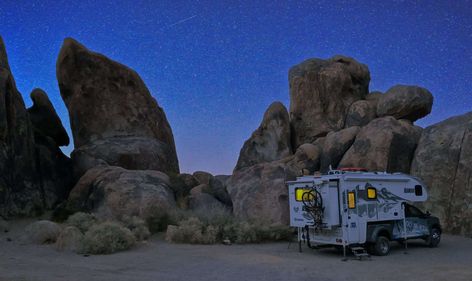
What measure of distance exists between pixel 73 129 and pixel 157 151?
688 centimetres

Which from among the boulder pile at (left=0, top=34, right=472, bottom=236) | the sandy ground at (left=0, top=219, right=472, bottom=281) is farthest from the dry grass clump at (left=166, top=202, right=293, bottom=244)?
the boulder pile at (left=0, top=34, right=472, bottom=236)

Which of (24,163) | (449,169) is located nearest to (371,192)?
(449,169)

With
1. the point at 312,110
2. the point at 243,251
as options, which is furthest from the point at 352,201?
the point at 312,110

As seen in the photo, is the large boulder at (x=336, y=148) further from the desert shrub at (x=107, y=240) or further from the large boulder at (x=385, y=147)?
the desert shrub at (x=107, y=240)

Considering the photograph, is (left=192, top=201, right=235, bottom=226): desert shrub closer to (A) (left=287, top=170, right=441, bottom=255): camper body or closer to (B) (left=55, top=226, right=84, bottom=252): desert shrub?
(A) (left=287, top=170, right=441, bottom=255): camper body

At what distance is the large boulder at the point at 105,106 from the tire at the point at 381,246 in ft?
62.6

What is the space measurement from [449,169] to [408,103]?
729 cm

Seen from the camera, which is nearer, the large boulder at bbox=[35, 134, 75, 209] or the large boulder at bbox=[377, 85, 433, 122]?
the large boulder at bbox=[35, 134, 75, 209]

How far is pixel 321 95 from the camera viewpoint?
3331cm

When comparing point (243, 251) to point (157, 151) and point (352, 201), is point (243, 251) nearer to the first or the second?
point (352, 201)

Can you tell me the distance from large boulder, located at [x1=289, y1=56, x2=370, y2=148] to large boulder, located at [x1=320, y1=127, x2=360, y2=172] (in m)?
5.59

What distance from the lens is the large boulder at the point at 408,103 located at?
28.1 m

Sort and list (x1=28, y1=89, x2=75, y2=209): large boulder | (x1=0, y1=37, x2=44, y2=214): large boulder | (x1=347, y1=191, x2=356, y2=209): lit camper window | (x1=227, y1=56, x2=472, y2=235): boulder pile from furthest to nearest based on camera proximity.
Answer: (x1=28, y1=89, x2=75, y2=209): large boulder < (x1=0, y1=37, x2=44, y2=214): large boulder < (x1=227, y1=56, x2=472, y2=235): boulder pile < (x1=347, y1=191, x2=356, y2=209): lit camper window

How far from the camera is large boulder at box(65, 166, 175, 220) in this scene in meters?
21.8
